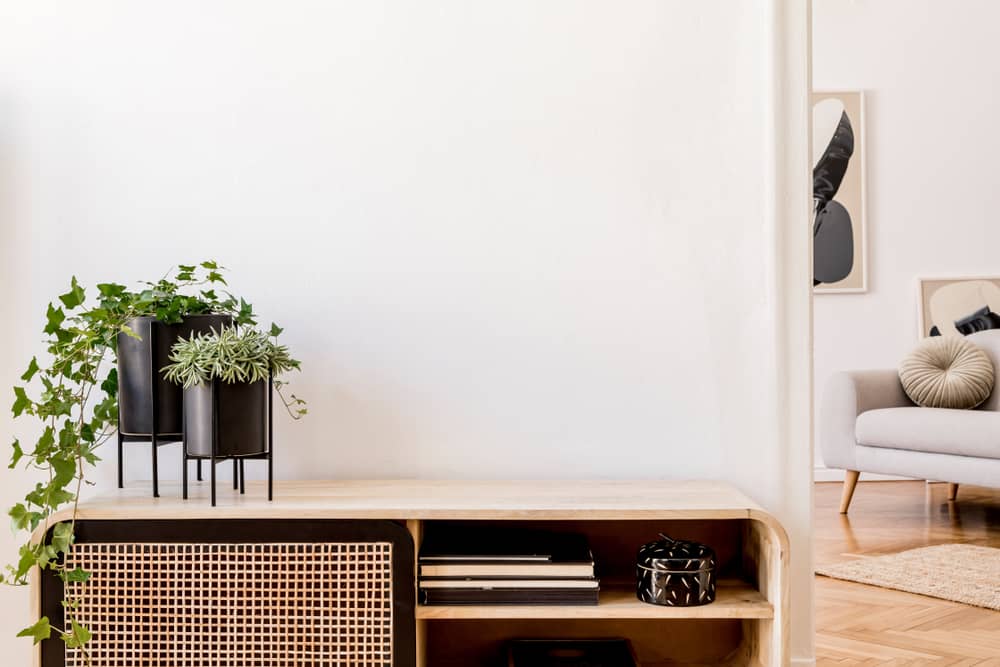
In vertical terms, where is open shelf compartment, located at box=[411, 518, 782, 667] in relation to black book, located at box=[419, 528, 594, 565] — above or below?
below

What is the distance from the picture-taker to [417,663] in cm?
170

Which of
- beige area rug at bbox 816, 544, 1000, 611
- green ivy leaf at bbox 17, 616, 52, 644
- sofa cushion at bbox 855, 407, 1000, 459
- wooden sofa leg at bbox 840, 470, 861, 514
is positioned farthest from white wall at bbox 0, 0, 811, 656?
wooden sofa leg at bbox 840, 470, 861, 514

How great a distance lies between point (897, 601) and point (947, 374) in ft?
5.28

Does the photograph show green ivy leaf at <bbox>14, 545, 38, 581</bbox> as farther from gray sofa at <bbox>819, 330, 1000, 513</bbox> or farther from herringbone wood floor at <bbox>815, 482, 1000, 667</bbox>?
gray sofa at <bbox>819, 330, 1000, 513</bbox>

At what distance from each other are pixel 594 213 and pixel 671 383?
0.38 m

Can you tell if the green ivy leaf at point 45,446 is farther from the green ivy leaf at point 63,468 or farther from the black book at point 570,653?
the black book at point 570,653

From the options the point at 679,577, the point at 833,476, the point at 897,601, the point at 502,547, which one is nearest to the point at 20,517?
the point at 502,547

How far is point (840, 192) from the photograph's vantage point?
491 centimetres

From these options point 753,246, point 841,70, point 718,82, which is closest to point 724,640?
point 753,246

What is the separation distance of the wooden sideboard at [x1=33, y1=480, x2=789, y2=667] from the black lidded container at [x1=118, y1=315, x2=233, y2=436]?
14cm

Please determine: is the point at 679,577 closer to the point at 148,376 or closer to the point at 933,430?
the point at 148,376

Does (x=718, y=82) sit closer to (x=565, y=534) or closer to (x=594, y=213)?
(x=594, y=213)

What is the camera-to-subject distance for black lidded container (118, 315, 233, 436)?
5.77 feet

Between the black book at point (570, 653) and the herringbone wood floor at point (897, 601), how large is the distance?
0.63 meters
